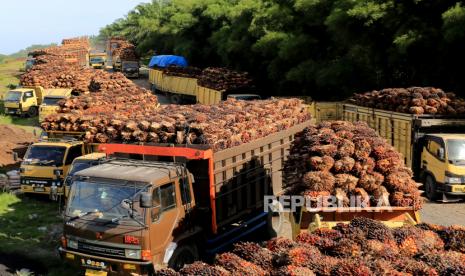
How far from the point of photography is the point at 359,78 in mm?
30219

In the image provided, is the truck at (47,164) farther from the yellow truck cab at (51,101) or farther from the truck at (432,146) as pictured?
the yellow truck cab at (51,101)

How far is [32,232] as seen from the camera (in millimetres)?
13445

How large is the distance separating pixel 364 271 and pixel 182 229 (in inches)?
175

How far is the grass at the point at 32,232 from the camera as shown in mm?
11453

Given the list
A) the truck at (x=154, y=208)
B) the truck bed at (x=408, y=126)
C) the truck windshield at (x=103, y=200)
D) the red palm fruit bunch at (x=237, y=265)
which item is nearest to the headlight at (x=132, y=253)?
the truck at (x=154, y=208)

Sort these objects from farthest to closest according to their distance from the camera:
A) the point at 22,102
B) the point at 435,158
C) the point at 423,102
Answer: the point at 22,102 < the point at 423,102 < the point at 435,158

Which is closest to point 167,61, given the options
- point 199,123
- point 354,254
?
point 199,123

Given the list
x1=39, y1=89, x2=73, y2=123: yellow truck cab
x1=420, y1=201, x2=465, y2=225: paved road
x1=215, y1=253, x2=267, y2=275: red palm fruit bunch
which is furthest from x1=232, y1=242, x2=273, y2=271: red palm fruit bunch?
x1=39, y1=89, x2=73, y2=123: yellow truck cab

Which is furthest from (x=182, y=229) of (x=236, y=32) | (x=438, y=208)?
(x=236, y=32)

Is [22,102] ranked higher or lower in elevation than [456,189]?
higher

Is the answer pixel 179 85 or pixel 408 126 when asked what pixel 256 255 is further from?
pixel 179 85

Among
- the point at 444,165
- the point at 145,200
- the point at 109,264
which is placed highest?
the point at 145,200

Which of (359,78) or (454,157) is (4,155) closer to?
(454,157)

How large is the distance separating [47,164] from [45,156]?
1.20 feet
